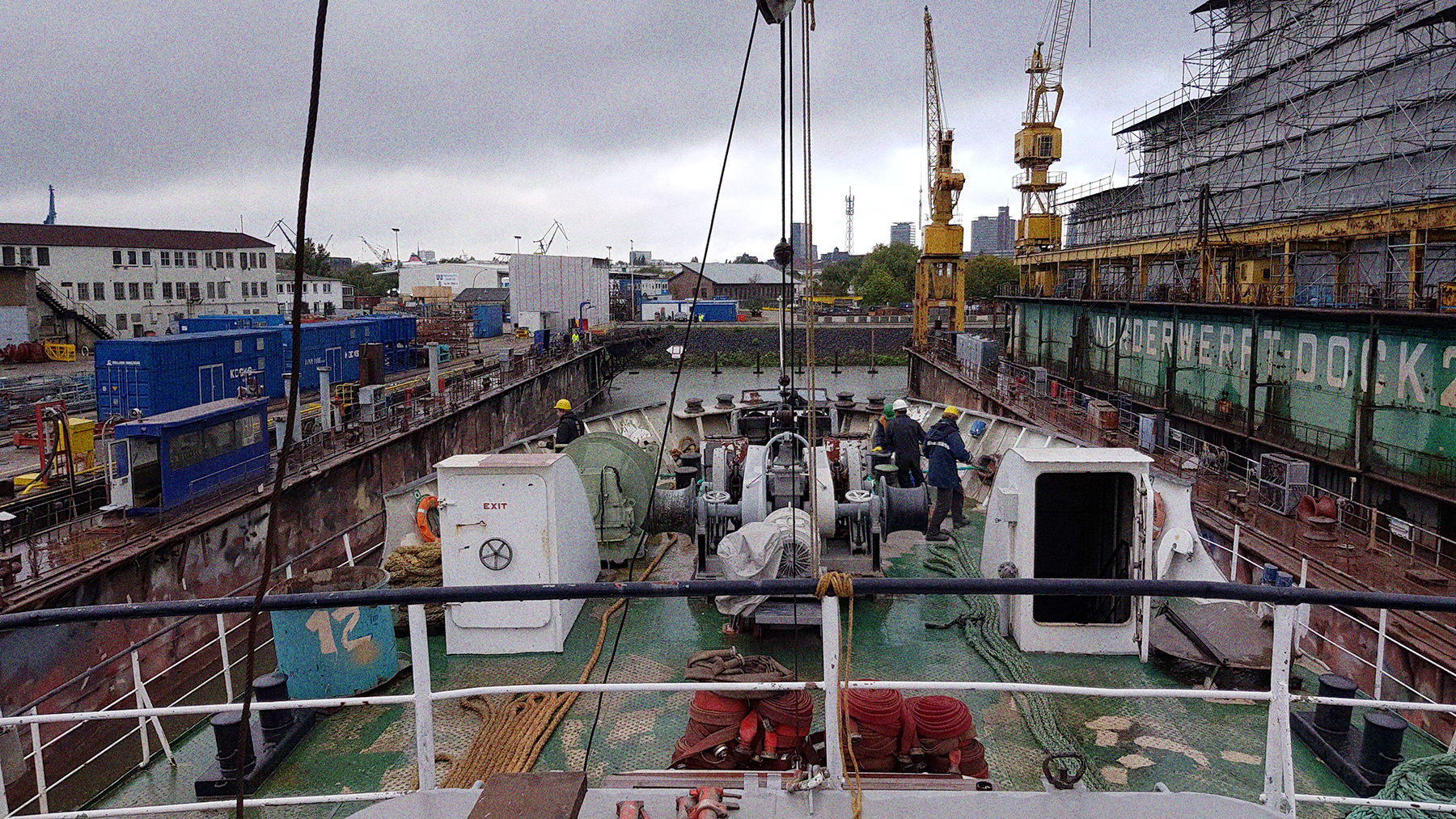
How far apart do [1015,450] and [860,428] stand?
887 centimetres

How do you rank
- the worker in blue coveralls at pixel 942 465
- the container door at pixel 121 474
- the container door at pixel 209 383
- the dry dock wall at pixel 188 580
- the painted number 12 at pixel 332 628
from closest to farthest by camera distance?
the painted number 12 at pixel 332 628
the worker in blue coveralls at pixel 942 465
the dry dock wall at pixel 188 580
the container door at pixel 121 474
the container door at pixel 209 383

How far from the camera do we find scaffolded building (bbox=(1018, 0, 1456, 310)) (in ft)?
73.2

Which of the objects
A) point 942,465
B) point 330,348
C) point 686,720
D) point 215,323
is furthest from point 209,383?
point 686,720

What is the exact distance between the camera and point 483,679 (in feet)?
21.6

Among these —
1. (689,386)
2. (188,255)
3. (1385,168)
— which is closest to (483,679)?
(1385,168)

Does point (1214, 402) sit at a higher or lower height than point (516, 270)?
lower

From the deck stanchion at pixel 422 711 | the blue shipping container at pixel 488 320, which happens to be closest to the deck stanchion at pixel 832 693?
the deck stanchion at pixel 422 711

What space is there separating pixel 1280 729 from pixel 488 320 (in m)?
62.4

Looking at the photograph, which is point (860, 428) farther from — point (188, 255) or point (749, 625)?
point (188, 255)

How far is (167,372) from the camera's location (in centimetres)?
2070

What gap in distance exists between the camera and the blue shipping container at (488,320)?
200ft

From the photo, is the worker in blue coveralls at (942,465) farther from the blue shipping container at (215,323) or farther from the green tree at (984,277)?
the green tree at (984,277)

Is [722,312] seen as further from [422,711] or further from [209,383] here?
[422,711]

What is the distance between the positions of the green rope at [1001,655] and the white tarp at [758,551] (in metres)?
1.30
